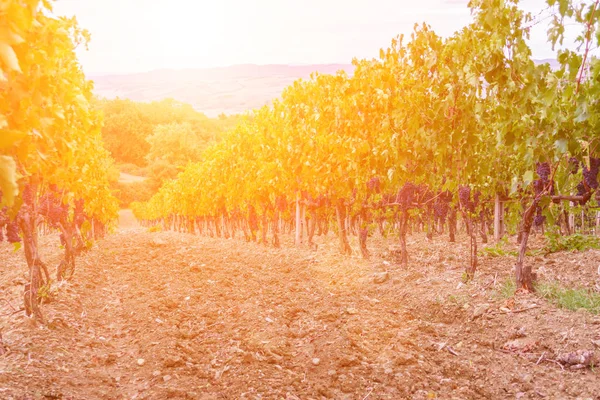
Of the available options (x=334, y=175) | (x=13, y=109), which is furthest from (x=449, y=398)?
(x=334, y=175)

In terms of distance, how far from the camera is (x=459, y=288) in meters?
7.75

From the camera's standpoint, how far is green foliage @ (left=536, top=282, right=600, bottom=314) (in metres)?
6.10

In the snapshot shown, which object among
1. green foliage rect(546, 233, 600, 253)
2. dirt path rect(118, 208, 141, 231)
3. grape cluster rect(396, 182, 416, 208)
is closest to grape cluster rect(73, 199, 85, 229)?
grape cluster rect(396, 182, 416, 208)

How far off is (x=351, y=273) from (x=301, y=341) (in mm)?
4170

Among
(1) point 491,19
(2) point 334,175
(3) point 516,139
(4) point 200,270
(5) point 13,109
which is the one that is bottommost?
(4) point 200,270

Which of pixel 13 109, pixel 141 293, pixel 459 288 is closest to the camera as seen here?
pixel 13 109

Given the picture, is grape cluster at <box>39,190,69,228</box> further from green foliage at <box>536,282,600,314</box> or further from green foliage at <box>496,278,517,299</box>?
green foliage at <box>536,282,600,314</box>

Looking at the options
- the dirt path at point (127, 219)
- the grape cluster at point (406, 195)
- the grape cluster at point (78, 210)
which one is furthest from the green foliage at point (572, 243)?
the dirt path at point (127, 219)

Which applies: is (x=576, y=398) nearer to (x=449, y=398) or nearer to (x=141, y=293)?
(x=449, y=398)

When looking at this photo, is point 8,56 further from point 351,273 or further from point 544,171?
point 351,273

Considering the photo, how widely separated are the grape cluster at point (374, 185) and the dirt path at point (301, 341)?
1991mm

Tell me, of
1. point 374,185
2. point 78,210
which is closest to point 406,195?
point 374,185

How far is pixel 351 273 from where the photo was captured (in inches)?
389

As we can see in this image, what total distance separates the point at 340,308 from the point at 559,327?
279 centimetres
